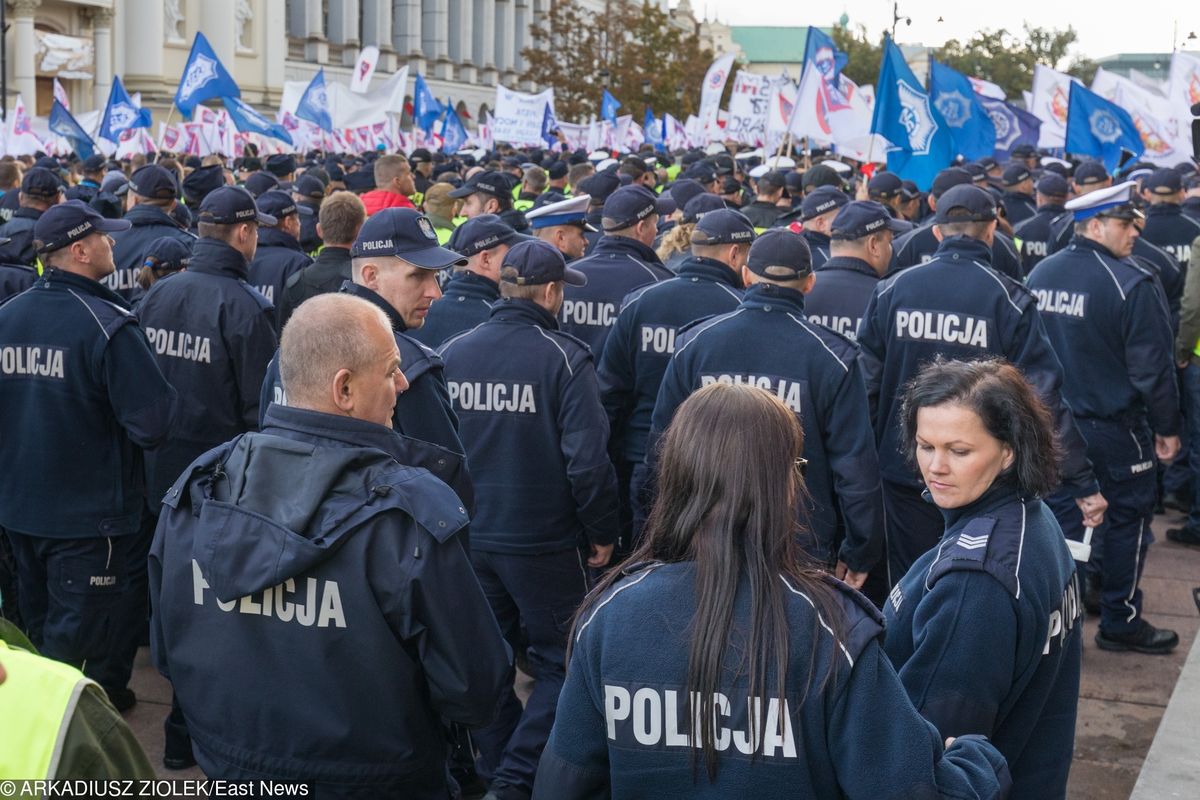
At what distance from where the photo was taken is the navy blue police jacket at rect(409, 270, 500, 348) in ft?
22.3

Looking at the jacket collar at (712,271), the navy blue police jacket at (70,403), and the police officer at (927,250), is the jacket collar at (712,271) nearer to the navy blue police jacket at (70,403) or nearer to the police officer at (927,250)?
the navy blue police jacket at (70,403)

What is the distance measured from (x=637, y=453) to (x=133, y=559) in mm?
2457

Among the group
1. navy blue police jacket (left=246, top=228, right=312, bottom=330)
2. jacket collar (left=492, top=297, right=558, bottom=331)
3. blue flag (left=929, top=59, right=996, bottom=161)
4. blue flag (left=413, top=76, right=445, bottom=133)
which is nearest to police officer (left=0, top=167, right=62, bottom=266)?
navy blue police jacket (left=246, top=228, right=312, bottom=330)

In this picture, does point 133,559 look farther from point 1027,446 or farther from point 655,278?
point 1027,446

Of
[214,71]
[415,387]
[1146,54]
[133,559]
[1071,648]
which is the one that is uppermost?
[1146,54]

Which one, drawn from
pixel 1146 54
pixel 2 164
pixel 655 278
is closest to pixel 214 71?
pixel 2 164

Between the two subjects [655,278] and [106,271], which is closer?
[106,271]

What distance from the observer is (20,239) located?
361 inches

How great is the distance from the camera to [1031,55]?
70.9 meters

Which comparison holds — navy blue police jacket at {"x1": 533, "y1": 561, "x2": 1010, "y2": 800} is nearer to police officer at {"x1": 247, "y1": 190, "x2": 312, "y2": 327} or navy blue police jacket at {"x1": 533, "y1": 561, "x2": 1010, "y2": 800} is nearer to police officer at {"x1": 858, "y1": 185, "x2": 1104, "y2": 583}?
police officer at {"x1": 858, "y1": 185, "x2": 1104, "y2": 583}

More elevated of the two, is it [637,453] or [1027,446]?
[1027,446]

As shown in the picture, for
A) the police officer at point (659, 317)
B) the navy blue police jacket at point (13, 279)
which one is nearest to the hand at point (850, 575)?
the police officer at point (659, 317)

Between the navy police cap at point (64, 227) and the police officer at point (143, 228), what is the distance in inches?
88.0

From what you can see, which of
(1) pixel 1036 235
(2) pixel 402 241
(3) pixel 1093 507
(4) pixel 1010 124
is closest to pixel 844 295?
(3) pixel 1093 507
